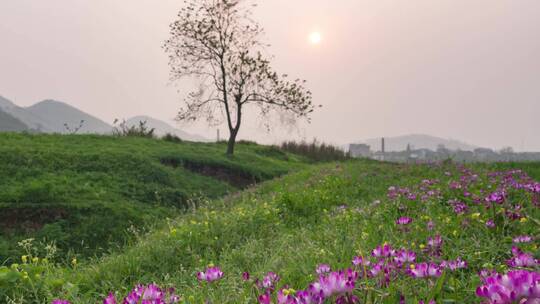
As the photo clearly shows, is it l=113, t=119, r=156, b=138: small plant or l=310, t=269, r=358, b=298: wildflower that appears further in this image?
l=113, t=119, r=156, b=138: small plant

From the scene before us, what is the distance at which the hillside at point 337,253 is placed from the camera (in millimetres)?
2549

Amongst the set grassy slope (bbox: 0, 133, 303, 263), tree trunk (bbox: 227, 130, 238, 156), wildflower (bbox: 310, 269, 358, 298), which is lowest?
grassy slope (bbox: 0, 133, 303, 263)

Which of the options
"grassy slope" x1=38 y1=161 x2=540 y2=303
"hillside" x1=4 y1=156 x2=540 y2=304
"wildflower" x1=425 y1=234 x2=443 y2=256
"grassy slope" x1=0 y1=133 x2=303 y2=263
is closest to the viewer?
"hillside" x1=4 y1=156 x2=540 y2=304

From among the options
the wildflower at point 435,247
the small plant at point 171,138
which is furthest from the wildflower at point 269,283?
the small plant at point 171,138

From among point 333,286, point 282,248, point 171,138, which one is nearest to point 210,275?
point 333,286

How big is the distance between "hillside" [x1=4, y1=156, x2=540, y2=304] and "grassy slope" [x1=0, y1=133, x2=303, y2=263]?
2362 mm

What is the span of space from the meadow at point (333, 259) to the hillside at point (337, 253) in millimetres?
15

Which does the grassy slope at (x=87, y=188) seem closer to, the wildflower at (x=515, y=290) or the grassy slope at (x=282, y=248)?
the grassy slope at (x=282, y=248)

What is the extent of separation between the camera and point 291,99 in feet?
92.9

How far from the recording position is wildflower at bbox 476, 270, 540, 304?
Result: 1.43 meters

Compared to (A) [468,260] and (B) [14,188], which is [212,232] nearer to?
(A) [468,260]

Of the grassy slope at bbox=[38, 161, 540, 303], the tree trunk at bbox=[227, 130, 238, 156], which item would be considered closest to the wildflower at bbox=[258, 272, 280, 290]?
the grassy slope at bbox=[38, 161, 540, 303]

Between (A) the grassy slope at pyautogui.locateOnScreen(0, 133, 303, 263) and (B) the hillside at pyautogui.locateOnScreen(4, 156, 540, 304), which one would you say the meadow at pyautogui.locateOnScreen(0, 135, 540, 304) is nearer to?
(B) the hillside at pyautogui.locateOnScreen(4, 156, 540, 304)

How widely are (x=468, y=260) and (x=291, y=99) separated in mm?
25025
